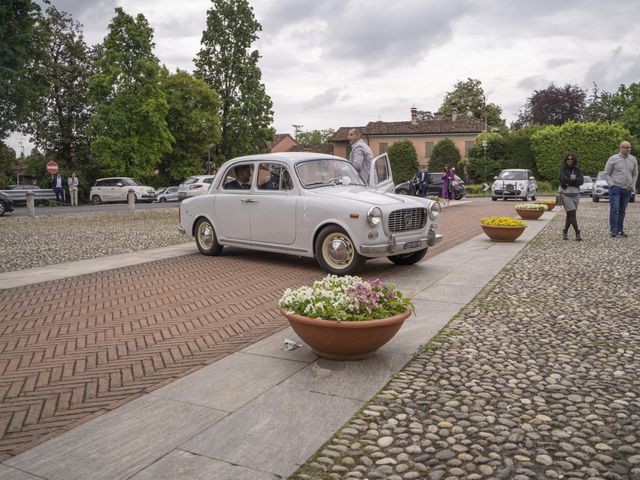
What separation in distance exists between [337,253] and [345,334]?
381 cm

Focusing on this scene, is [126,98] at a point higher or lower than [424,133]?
higher

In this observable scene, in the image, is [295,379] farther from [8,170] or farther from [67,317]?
[8,170]

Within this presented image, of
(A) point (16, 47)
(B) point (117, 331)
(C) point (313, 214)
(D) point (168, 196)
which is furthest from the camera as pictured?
(D) point (168, 196)

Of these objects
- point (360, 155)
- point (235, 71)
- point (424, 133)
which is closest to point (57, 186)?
point (235, 71)

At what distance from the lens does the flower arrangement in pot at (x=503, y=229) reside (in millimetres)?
11352

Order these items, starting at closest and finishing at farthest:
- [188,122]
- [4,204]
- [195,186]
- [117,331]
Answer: [117,331], [4,204], [195,186], [188,122]

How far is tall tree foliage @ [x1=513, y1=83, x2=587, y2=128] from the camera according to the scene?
56500mm

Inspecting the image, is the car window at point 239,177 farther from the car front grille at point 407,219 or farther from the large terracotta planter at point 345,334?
the large terracotta planter at point 345,334

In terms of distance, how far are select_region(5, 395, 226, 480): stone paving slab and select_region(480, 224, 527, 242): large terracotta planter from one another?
9.39m

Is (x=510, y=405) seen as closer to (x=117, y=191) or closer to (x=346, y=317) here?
(x=346, y=317)

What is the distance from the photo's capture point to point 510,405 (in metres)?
3.36

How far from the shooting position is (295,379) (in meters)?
3.80

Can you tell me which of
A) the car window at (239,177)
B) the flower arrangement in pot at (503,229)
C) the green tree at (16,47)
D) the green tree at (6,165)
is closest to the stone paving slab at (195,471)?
the car window at (239,177)

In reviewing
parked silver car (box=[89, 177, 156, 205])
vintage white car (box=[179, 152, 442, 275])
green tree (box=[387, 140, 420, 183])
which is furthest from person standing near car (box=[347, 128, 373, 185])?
green tree (box=[387, 140, 420, 183])
